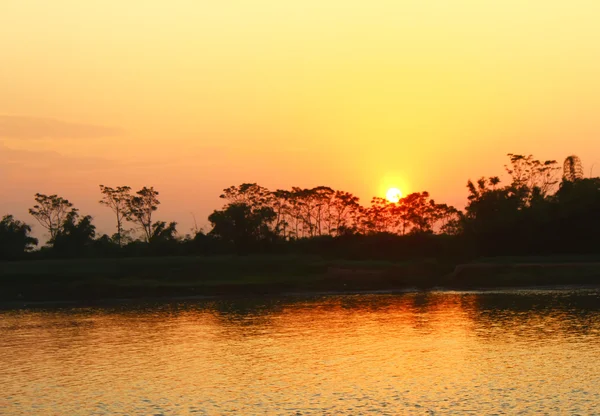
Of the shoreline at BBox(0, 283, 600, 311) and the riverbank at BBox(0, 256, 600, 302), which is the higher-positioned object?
the riverbank at BBox(0, 256, 600, 302)

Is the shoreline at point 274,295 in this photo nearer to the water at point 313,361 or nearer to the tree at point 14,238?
the water at point 313,361

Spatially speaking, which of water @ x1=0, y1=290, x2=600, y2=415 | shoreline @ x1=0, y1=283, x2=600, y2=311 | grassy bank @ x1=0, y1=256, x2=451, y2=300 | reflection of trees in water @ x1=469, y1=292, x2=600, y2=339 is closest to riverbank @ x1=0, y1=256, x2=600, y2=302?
grassy bank @ x1=0, y1=256, x2=451, y2=300

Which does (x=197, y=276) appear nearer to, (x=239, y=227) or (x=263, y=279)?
(x=263, y=279)

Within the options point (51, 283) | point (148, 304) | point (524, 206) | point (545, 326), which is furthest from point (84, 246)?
point (545, 326)

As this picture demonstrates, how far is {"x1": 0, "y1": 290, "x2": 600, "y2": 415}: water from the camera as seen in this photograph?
30.9 metres

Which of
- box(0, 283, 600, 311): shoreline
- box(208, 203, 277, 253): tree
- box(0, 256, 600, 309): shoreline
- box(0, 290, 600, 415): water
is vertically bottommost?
box(0, 290, 600, 415): water

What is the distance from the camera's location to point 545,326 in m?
52.5

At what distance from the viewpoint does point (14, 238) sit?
15312 centimetres

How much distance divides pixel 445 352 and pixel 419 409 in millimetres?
15130

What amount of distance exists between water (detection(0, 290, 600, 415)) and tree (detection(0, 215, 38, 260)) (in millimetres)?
81112

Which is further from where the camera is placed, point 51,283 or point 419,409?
point 51,283

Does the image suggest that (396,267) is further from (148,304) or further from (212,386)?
(212,386)

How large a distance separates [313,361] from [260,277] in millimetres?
64529

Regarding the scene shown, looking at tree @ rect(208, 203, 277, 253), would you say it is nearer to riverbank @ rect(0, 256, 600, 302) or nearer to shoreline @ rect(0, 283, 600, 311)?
riverbank @ rect(0, 256, 600, 302)
